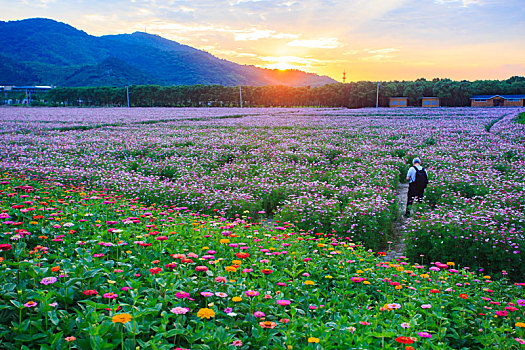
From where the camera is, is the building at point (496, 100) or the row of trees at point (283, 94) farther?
the row of trees at point (283, 94)

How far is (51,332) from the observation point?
3.05m

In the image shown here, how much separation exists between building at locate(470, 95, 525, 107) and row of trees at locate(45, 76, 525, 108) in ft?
14.3

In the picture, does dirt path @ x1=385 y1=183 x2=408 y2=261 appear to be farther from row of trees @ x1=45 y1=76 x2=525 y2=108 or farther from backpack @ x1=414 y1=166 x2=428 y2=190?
row of trees @ x1=45 y1=76 x2=525 y2=108

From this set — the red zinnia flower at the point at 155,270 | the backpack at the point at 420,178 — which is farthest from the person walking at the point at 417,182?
the red zinnia flower at the point at 155,270

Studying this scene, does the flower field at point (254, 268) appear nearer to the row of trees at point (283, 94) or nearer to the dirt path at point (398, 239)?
the dirt path at point (398, 239)

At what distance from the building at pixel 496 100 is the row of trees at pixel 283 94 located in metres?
4.36

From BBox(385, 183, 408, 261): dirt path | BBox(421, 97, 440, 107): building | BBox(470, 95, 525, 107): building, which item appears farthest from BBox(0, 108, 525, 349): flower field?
BBox(470, 95, 525, 107): building

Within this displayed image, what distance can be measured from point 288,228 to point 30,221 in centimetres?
443

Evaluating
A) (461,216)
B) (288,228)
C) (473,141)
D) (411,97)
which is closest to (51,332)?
(288,228)

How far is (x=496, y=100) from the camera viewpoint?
322ft

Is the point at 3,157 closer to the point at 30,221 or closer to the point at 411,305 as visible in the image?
the point at 30,221

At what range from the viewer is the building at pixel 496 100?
93.8 m

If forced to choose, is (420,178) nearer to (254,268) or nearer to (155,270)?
(254,268)

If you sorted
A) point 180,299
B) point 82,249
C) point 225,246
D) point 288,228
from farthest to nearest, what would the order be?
point 288,228, point 225,246, point 82,249, point 180,299
